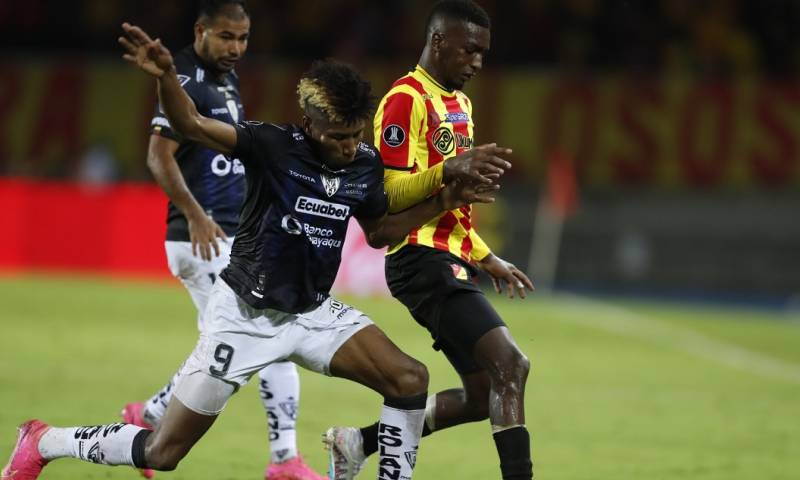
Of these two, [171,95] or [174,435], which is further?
[174,435]

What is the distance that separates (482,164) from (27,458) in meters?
2.57

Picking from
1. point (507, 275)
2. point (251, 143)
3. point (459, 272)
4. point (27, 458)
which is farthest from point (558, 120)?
point (27, 458)

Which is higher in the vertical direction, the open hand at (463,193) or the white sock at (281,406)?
the open hand at (463,193)

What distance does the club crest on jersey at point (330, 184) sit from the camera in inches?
228

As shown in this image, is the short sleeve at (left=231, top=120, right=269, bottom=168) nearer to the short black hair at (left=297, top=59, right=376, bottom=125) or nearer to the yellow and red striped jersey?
the short black hair at (left=297, top=59, right=376, bottom=125)

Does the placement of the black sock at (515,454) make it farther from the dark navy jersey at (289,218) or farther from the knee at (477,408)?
the dark navy jersey at (289,218)

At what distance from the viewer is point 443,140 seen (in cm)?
640

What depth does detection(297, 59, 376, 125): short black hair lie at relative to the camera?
18.2ft

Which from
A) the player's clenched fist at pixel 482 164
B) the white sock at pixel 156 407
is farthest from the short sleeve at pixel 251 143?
the white sock at pixel 156 407

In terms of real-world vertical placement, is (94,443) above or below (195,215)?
below

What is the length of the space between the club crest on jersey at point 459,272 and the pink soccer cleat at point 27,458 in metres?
2.12

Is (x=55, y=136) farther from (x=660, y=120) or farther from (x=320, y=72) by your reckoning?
(x=320, y=72)

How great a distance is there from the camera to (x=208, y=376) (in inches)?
223

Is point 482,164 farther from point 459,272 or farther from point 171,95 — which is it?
point 171,95
